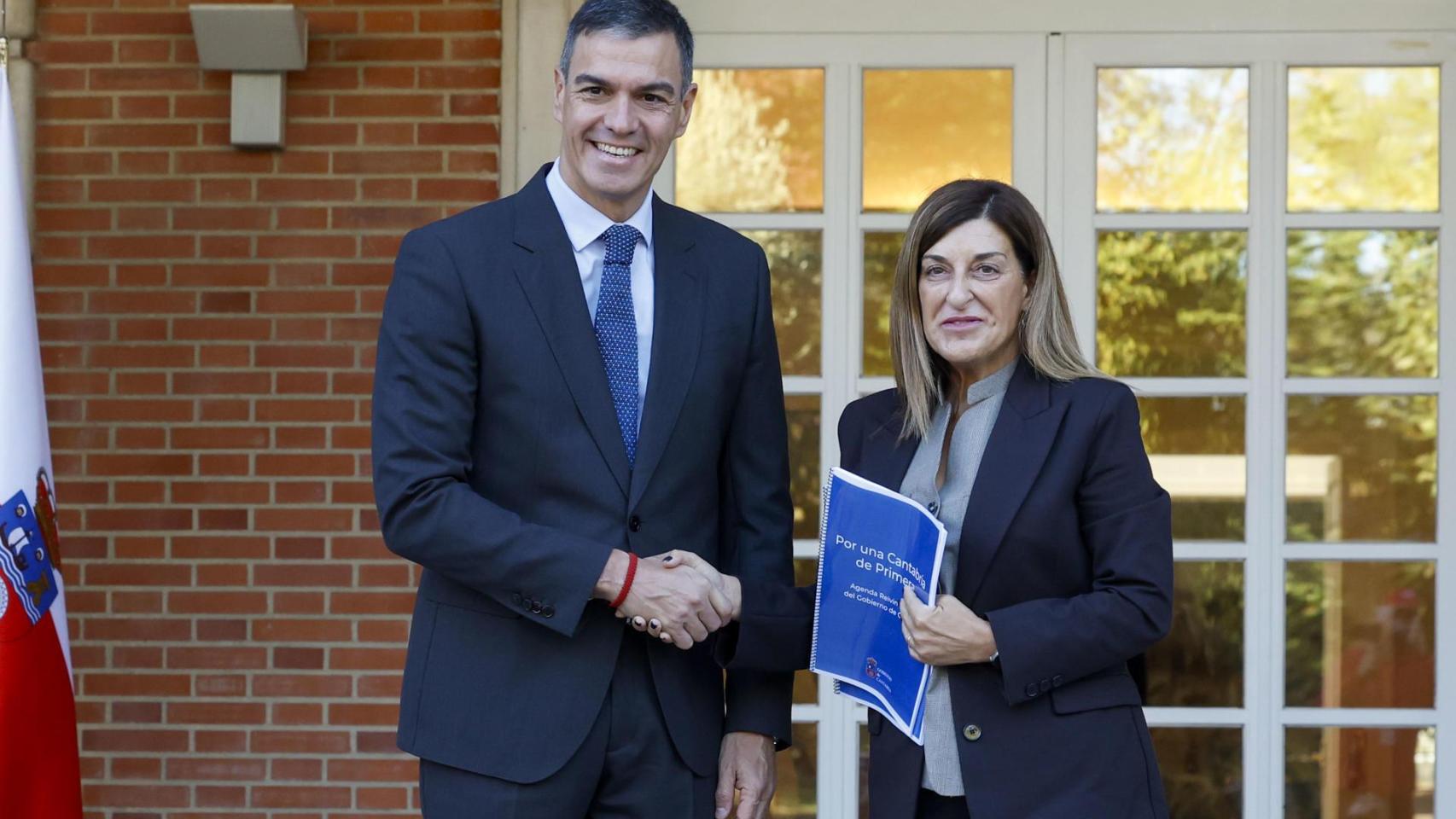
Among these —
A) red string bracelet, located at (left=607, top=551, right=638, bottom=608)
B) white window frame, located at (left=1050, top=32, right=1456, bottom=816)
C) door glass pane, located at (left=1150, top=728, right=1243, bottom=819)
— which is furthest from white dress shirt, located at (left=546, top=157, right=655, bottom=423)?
door glass pane, located at (left=1150, top=728, right=1243, bottom=819)

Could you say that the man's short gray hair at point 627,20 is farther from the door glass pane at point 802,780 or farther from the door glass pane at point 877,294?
the door glass pane at point 802,780

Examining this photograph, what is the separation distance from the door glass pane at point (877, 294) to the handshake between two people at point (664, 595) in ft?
7.04

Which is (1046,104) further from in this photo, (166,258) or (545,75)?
(166,258)

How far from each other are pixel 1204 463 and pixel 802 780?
1.40 metres

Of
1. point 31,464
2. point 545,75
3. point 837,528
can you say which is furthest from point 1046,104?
point 31,464

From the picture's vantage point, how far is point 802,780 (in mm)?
4406

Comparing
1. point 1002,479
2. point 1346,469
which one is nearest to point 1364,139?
point 1346,469

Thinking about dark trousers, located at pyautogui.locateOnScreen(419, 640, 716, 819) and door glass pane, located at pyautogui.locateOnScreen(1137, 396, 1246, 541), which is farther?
door glass pane, located at pyautogui.locateOnScreen(1137, 396, 1246, 541)

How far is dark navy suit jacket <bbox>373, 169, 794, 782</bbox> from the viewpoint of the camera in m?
2.25

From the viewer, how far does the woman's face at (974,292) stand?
240cm

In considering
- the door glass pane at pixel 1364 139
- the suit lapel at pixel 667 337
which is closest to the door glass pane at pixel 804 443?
the door glass pane at pixel 1364 139

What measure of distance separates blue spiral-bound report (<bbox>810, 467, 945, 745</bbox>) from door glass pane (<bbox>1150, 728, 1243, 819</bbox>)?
226 cm

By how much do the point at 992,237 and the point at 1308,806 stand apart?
2638 millimetres

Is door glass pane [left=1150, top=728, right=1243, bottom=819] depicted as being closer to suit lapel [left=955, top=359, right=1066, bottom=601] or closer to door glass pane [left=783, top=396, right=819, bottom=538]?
door glass pane [left=783, top=396, right=819, bottom=538]
